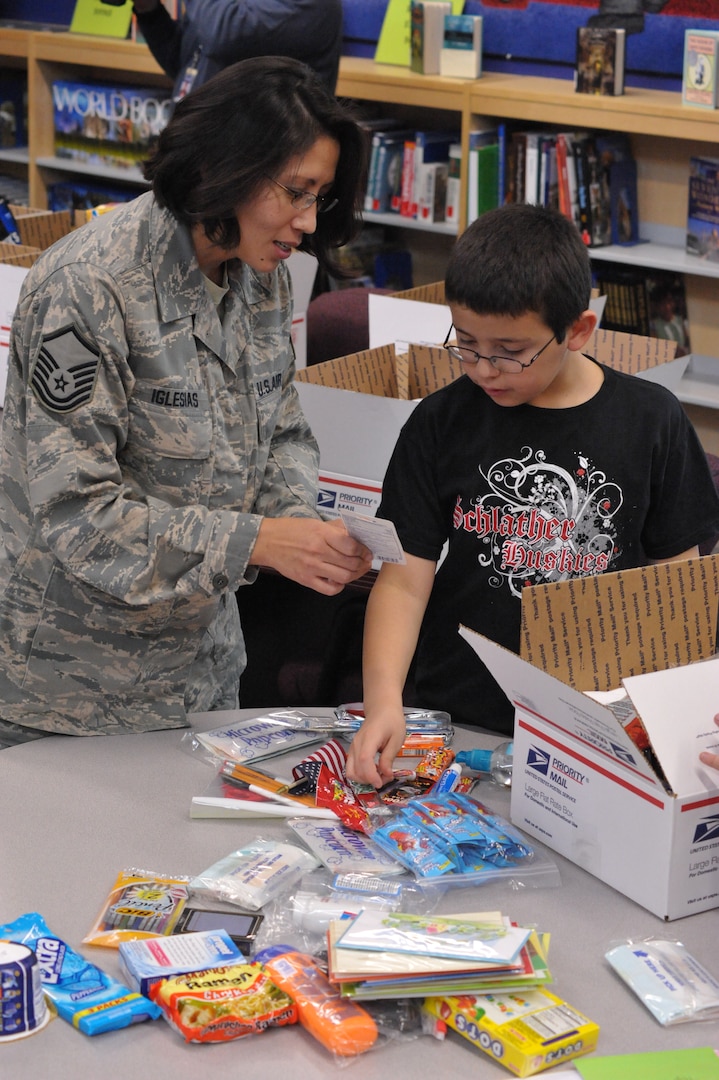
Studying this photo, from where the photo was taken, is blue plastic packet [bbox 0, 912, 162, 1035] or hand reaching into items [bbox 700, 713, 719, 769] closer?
blue plastic packet [bbox 0, 912, 162, 1035]

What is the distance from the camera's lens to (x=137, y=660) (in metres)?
1.63

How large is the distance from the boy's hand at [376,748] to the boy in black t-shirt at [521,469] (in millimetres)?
32

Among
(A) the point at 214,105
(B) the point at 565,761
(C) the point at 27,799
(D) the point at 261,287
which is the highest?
(A) the point at 214,105

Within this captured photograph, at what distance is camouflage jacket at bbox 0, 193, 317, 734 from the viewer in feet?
4.64

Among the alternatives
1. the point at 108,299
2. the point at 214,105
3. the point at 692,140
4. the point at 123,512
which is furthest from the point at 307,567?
the point at 692,140

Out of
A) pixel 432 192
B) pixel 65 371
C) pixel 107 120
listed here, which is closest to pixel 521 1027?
pixel 65 371

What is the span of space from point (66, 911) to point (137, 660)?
1.60 ft

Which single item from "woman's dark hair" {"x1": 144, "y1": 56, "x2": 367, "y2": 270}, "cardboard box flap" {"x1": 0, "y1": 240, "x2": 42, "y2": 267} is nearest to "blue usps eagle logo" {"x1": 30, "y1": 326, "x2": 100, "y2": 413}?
"woman's dark hair" {"x1": 144, "y1": 56, "x2": 367, "y2": 270}

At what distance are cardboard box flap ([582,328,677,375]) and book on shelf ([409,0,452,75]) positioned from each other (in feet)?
7.17

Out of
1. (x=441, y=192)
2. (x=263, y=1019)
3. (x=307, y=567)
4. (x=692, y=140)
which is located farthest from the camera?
(x=441, y=192)

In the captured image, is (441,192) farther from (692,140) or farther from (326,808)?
(326,808)

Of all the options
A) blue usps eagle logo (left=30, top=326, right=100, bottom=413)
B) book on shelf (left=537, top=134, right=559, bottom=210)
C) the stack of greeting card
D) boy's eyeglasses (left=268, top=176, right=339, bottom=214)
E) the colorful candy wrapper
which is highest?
boy's eyeglasses (left=268, top=176, right=339, bottom=214)

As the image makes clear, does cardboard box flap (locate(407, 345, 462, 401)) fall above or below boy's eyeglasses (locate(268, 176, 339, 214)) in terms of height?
below

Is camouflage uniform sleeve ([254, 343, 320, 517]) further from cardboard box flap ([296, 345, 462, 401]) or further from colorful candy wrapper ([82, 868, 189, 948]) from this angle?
colorful candy wrapper ([82, 868, 189, 948])
